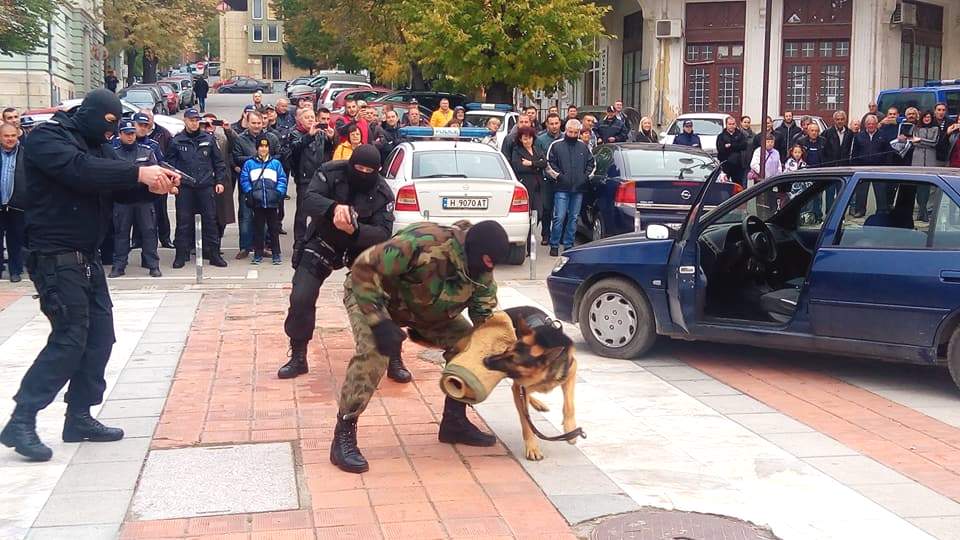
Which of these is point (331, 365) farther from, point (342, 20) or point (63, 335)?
point (342, 20)

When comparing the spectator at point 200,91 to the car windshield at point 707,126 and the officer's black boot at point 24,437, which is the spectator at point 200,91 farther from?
the officer's black boot at point 24,437

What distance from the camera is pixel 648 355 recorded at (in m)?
9.45

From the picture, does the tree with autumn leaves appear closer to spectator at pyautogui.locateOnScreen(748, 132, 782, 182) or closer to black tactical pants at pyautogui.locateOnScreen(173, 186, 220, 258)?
spectator at pyautogui.locateOnScreen(748, 132, 782, 182)

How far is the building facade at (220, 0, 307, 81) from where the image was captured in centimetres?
11594

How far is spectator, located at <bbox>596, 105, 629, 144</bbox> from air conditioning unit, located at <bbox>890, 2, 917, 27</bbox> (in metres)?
16.0

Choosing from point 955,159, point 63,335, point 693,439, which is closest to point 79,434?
point 63,335

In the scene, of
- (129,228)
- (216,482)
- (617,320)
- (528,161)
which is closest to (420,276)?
(216,482)

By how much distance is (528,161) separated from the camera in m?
16.1

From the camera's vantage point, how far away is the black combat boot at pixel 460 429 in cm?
676

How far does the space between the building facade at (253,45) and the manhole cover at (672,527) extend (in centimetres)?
11072

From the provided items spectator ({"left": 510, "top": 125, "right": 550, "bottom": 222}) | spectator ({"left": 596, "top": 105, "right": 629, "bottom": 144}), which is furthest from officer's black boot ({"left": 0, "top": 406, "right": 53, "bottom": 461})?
spectator ({"left": 596, "top": 105, "right": 629, "bottom": 144})

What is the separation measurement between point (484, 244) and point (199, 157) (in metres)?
9.31

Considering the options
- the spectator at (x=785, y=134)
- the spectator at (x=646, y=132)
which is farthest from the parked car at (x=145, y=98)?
the spectator at (x=785, y=134)

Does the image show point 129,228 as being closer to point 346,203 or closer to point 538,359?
point 346,203
